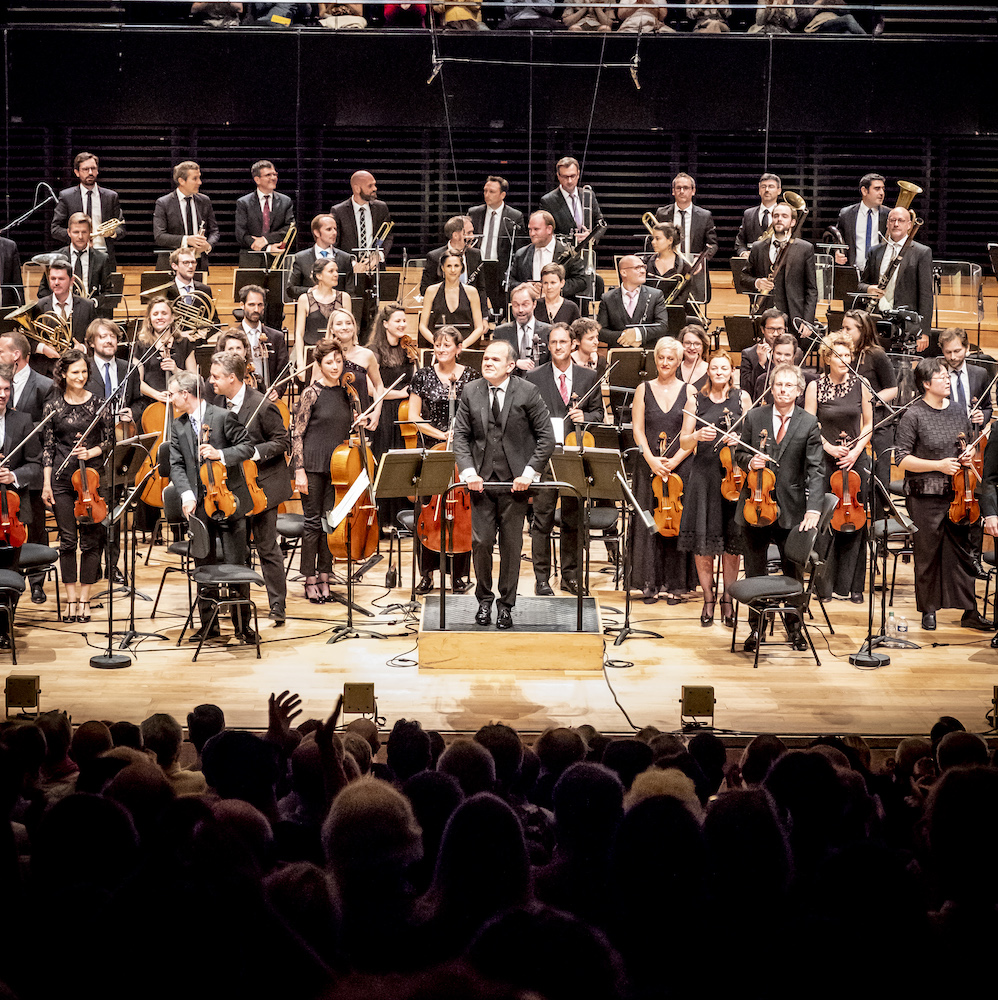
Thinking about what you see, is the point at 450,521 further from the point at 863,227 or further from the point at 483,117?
the point at 483,117

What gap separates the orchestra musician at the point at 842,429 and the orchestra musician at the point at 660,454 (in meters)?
0.71

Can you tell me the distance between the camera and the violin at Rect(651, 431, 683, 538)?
6527mm

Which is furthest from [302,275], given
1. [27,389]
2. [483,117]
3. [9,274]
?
[483,117]

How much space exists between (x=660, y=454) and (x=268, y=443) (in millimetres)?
2021

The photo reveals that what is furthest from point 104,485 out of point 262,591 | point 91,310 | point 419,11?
point 419,11

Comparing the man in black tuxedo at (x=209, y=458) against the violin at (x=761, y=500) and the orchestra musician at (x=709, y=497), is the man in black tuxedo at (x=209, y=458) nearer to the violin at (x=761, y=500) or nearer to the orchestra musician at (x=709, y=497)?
the orchestra musician at (x=709, y=497)

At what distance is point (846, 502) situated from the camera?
21.0 feet

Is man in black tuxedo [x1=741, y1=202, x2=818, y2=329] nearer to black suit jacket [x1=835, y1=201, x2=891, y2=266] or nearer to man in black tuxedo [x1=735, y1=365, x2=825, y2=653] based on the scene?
black suit jacket [x1=835, y1=201, x2=891, y2=266]

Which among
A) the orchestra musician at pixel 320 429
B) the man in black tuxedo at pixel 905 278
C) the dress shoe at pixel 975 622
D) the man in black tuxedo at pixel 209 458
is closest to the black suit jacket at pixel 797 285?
the man in black tuxedo at pixel 905 278

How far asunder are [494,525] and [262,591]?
1880 mm

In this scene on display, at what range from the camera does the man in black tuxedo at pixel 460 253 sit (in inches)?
334

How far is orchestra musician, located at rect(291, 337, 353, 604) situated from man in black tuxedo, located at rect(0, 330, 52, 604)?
1320 millimetres

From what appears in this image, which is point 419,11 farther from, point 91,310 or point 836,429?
point 836,429

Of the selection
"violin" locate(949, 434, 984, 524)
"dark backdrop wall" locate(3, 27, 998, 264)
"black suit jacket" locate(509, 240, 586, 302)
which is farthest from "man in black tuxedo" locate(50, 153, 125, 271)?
"violin" locate(949, 434, 984, 524)
